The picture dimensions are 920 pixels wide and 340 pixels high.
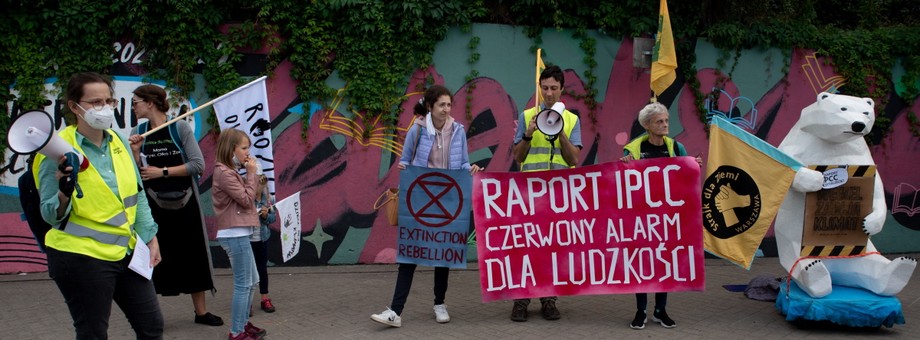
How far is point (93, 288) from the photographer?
3303 mm

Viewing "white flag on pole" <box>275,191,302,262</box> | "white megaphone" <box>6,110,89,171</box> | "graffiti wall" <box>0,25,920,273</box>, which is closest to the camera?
"white megaphone" <box>6,110,89,171</box>

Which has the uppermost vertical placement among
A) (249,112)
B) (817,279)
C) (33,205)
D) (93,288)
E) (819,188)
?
(249,112)

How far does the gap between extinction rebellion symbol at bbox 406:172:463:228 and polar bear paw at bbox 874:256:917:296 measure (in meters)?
3.07

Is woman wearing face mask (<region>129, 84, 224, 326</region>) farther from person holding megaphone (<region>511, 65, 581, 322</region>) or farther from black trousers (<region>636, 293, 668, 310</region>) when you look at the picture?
black trousers (<region>636, 293, 668, 310</region>)

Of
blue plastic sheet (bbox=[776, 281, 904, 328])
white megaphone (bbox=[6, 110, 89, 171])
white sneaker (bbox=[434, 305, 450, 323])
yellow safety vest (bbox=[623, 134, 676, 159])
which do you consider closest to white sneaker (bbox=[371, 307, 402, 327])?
white sneaker (bbox=[434, 305, 450, 323])

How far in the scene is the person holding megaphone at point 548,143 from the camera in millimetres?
5355

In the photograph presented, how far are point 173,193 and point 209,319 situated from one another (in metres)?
1.01

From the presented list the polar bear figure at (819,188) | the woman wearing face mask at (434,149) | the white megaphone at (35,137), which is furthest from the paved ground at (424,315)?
the white megaphone at (35,137)

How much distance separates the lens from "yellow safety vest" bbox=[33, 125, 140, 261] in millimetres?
3289

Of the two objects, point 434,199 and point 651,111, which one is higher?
point 651,111

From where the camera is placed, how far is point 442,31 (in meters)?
7.81

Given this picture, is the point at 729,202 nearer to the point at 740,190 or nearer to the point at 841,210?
the point at 740,190

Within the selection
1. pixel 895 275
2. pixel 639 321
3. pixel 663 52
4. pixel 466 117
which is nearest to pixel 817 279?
pixel 895 275

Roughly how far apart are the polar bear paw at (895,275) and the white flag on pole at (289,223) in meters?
4.47
